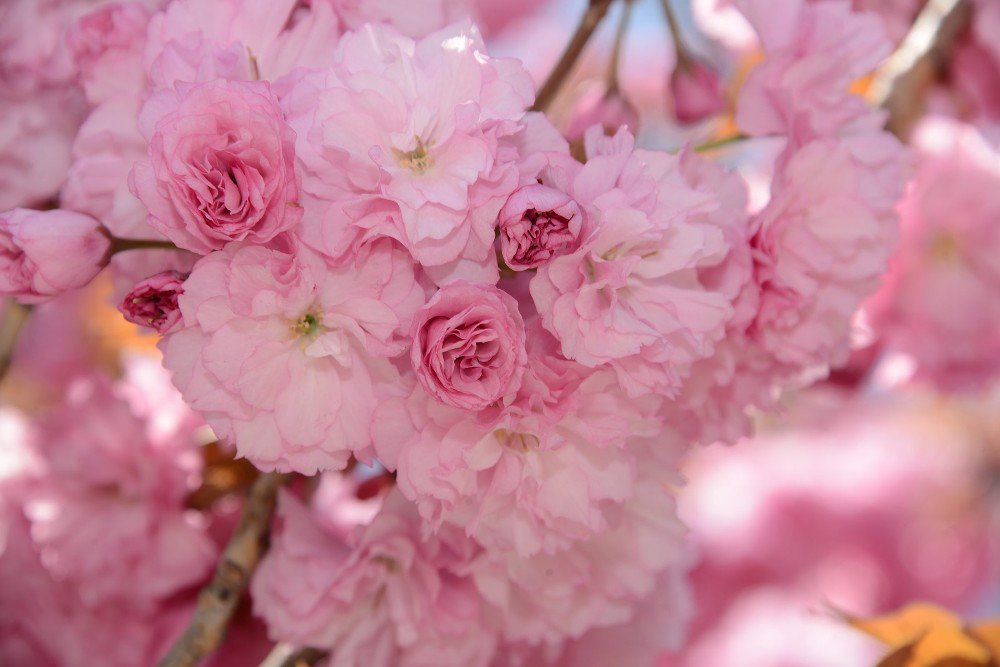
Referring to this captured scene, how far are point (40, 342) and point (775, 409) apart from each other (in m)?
0.62

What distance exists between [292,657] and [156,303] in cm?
21

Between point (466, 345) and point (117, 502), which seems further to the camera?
point (117, 502)

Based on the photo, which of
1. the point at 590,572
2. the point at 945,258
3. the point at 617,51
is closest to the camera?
the point at 590,572

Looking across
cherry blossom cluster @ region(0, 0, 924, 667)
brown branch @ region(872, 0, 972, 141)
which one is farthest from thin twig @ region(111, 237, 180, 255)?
brown branch @ region(872, 0, 972, 141)

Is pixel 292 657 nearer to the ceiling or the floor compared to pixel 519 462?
nearer to the floor

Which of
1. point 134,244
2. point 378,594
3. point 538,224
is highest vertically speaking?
point 538,224

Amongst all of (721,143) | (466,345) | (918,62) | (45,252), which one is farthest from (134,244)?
(918,62)

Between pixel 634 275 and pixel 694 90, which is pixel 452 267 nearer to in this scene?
pixel 634 275

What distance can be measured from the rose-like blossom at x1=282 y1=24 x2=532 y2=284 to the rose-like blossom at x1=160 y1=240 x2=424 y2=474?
11 mm

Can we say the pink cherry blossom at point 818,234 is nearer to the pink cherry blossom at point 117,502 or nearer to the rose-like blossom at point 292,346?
the rose-like blossom at point 292,346

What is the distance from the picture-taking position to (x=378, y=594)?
16.9 inches

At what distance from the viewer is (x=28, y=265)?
0.32m

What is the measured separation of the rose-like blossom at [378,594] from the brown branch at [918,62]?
1.25 ft

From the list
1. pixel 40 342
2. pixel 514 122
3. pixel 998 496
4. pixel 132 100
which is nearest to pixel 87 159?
pixel 132 100
